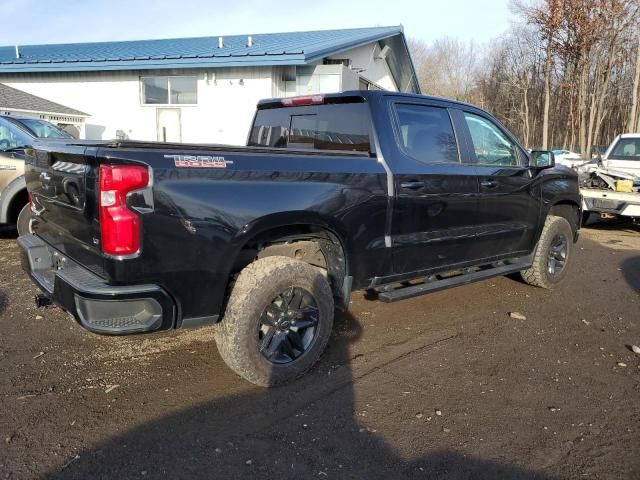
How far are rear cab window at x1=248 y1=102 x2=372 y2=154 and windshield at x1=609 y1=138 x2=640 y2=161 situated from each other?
9140mm

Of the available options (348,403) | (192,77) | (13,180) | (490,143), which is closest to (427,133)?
(490,143)

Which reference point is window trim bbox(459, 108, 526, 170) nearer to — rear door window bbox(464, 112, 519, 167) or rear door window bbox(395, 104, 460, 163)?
rear door window bbox(464, 112, 519, 167)

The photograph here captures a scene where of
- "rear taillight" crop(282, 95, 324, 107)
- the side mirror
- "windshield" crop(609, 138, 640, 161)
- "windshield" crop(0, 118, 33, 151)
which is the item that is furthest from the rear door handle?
"windshield" crop(609, 138, 640, 161)

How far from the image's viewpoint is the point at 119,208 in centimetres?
277

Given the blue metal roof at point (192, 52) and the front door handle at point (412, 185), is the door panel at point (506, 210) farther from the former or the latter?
the blue metal roof at point (192, 52)

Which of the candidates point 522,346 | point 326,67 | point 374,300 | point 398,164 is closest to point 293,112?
point 398,164

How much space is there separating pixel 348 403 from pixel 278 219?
1.24 m

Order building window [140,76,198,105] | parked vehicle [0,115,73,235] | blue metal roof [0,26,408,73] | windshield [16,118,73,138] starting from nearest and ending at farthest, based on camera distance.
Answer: parked vehicle [0,115,73,235] < windshield [16,118,73,138] < blue metal roof [0,26,408,73] < building window [140,76,198,105]

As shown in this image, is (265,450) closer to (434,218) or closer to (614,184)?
(434,218)

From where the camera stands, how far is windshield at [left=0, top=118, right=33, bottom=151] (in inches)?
281

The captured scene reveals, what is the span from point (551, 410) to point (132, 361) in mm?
2881

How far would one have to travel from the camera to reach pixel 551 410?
329cm

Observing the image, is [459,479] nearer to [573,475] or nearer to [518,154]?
[573,475]

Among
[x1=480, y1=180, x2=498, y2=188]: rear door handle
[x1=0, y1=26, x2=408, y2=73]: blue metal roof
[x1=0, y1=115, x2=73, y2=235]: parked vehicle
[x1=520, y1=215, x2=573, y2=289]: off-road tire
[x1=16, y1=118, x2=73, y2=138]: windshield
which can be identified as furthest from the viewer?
[x1=0, y1=26, x2=408, y2=73]: blue metal roof
